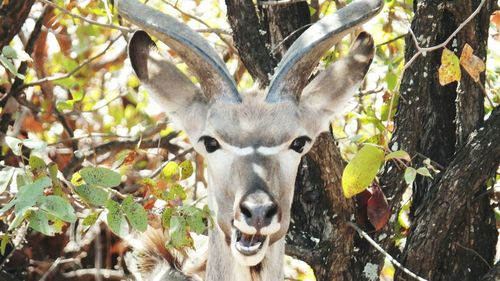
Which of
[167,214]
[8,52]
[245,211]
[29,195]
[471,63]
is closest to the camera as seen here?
[29,195]

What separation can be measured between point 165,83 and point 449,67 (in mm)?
1426

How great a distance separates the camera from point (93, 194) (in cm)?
454

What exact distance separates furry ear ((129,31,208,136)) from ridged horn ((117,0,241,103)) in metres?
0.16

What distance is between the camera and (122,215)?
4.55 m

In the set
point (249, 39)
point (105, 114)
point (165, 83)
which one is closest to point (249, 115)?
point (165, 83)

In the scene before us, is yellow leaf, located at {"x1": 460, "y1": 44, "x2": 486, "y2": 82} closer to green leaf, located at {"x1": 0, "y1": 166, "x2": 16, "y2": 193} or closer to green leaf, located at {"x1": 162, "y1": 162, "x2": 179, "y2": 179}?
green leaf, located at {"x1": 162, "y1": 162, "x2": 179, "y2": 179}

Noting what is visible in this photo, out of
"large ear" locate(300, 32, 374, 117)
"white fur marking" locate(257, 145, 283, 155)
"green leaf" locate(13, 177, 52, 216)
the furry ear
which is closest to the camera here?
"green leaf" locate(13, 177, 52, 216)

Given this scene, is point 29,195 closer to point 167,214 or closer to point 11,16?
point 167,214

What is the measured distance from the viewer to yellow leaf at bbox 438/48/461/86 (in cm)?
491

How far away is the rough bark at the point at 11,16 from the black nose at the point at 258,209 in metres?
2.74

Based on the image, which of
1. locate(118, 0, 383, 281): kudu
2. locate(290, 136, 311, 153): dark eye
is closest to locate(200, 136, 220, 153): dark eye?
locate(118, 0, 383, 281): kudu

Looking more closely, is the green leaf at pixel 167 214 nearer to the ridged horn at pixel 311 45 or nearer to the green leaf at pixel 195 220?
the green leaf at pixel 195 220

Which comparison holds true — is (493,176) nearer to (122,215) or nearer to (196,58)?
(196,58)

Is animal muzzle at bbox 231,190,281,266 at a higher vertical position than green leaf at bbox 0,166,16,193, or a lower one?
lower
